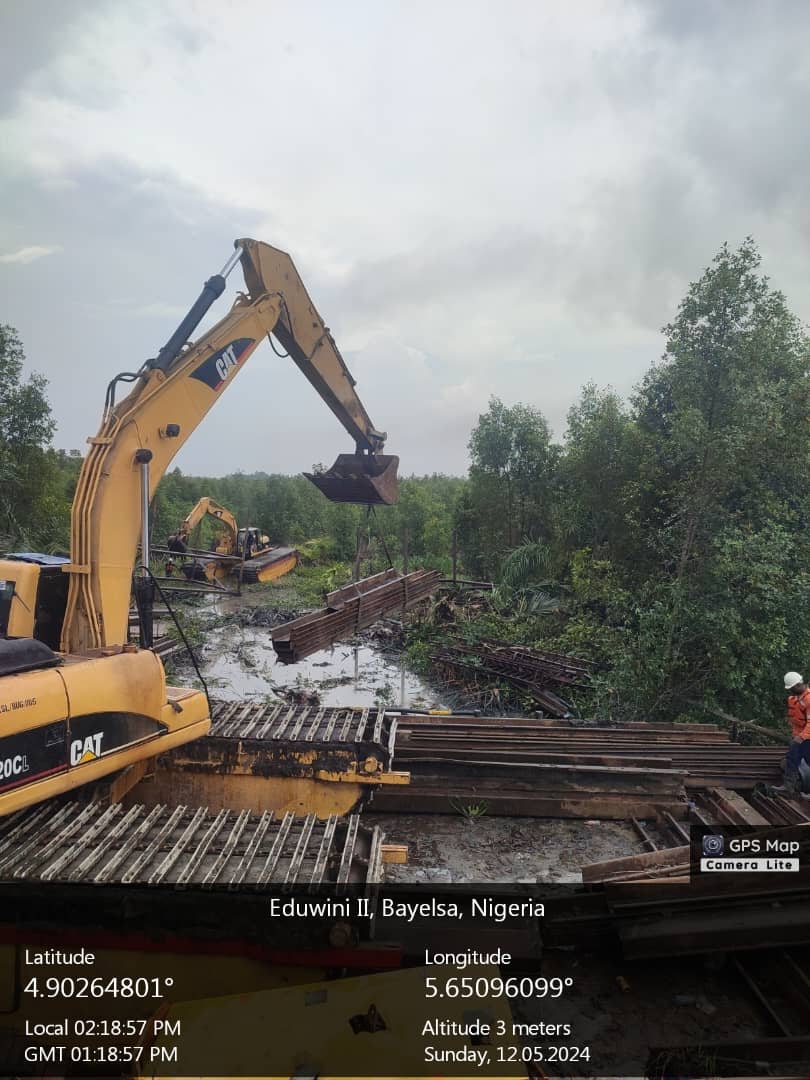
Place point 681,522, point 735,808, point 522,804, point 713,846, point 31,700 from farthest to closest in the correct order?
1. point 681,522
2. point 522,804
3. point 735,808
4. point 713,846
5. point 31,700

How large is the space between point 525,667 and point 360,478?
494cm

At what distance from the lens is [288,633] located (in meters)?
8.70

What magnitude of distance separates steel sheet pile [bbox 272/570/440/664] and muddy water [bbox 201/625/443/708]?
121cm

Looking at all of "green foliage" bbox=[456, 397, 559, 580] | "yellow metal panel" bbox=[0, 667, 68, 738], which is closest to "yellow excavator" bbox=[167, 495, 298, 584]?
"green foliage" bbox=[456, 397, 559, 580]

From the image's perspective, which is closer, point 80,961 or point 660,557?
point 80,961

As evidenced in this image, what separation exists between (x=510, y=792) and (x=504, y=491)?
14.8 m

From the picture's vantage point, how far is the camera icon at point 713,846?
473 centimetres

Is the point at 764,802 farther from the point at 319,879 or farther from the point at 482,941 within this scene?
the point at 319,879

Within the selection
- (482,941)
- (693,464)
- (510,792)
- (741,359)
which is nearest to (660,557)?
(693,464)

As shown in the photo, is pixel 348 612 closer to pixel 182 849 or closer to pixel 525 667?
pixel 525 667

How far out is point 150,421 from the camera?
5.39m

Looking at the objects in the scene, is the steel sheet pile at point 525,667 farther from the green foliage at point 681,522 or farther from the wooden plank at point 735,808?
the wooden plank at point 735,808

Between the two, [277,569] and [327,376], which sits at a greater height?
[327,376]

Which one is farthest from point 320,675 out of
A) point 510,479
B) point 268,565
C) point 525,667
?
point 510,479
